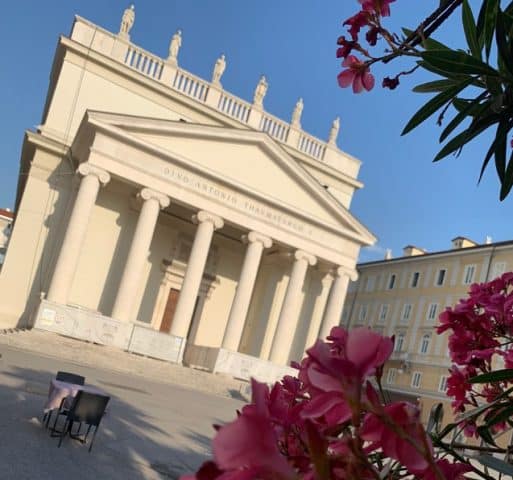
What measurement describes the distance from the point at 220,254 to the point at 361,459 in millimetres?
32439

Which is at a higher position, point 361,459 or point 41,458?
point 361,459

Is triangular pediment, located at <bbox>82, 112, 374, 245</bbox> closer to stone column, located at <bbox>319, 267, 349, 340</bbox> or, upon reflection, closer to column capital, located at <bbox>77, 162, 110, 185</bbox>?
stone column, located at <bbox>319, 267, 349, 340</bbox>

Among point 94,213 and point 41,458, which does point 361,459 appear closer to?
point 41,458

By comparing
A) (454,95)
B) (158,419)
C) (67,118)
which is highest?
(67,118)

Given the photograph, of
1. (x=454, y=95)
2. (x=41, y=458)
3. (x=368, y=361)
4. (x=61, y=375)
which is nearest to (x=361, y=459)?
(x=368, y=361)

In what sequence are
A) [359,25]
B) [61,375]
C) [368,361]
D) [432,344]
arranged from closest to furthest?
[368,361]
[359,25]
[61,375]
[432,344]

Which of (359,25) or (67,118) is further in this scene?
(67,118)

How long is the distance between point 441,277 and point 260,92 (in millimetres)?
20271

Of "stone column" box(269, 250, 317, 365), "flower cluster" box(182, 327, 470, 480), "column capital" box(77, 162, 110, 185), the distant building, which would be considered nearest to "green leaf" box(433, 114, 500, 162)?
"flower cluster" box(182, 327, 470, 480)

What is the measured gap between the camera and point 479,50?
5.91ft

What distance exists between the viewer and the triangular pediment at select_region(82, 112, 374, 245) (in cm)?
2773

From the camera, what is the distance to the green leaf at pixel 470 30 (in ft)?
5.94

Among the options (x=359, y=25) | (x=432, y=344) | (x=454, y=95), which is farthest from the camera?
(x=432, y=344)

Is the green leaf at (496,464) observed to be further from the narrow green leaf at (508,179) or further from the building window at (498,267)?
the building window at (498,267)
